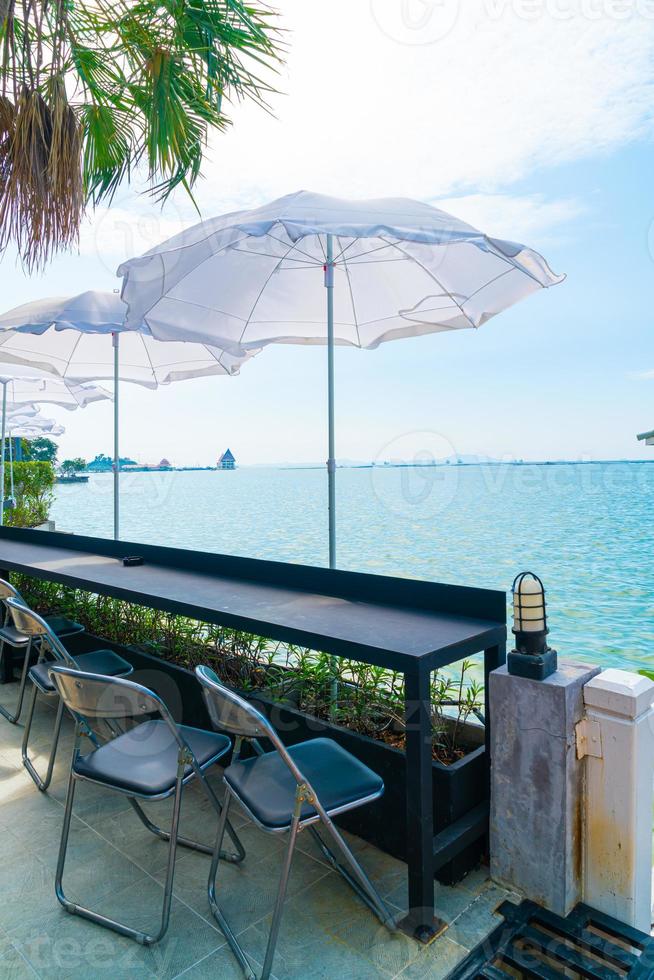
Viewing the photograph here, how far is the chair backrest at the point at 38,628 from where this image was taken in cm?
249

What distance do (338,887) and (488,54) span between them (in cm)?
336

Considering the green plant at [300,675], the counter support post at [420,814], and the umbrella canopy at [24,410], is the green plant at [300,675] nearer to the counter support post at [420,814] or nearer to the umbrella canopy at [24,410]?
the counter support post at [420,814]

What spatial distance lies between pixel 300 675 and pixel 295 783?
A: 3.39ft

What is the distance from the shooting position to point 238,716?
1645 mm

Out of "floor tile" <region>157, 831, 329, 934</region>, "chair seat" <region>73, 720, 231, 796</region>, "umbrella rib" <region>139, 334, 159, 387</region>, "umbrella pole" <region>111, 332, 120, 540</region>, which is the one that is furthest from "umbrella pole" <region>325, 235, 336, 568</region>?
"umbrella rib" <region>139, 334, 159, 387</region>

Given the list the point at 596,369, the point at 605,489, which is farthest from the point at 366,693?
the point at 605,489

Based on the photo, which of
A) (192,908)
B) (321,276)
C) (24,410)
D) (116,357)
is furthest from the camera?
(24,410)

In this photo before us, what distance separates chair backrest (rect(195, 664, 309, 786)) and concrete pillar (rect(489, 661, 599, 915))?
748 mm

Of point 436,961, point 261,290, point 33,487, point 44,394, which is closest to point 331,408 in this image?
point 261,290

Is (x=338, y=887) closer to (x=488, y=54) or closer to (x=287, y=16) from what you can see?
(x=488, y=54)

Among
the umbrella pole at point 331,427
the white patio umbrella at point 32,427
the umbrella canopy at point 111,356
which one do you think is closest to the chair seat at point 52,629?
the umbrella pole at point 331,427

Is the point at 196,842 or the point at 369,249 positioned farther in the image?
the point at 369,249

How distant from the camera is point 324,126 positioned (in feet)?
8.32

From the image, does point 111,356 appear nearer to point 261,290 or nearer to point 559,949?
point 261,290
